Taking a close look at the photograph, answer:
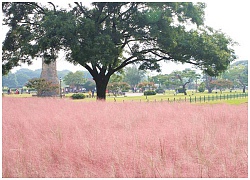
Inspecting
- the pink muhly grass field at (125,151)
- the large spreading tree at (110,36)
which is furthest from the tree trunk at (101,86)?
the pink muhly grass field at (125,151)

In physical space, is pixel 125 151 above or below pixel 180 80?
below

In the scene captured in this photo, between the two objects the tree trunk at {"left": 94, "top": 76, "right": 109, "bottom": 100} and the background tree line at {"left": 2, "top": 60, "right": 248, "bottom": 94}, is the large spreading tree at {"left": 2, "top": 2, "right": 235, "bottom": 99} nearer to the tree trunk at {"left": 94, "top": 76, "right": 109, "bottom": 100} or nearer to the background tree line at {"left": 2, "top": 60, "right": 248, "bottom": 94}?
the tree trunk at {"left": 94, "top": 76, "right": 109, "bottom": 100}

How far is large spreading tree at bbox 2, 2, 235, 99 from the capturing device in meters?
14.2

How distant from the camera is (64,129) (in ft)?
24.1

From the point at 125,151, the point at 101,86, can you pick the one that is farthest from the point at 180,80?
the point at 125,151

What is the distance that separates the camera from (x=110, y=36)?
48.7ft

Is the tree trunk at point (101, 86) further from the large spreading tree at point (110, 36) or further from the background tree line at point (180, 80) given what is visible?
the background tree line at point (180, 80)

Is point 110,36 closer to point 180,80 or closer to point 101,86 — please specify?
point 101,86

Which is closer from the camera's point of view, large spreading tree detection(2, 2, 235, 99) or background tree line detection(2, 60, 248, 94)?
large spreading tree detection(2, 2, 235, 99)

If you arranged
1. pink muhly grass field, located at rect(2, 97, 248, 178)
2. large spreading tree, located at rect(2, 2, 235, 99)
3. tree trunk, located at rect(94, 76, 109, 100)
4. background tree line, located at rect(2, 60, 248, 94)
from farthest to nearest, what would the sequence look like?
background tree line, located at rect(2, 60, 248, 94) → tree trunk, located at rect(94, 76, 109, 100) → large spreading tree, located at rect(2, 2, 235, 99) → pink muhly grass field, located at rect(2, 97, 248, 178)

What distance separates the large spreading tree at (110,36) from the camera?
14227 mm

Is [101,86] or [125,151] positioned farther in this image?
[101,86]

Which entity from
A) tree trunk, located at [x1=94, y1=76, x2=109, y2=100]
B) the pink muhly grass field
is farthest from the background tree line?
the pink muhly grass field

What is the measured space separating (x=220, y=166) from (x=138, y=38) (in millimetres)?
12583
